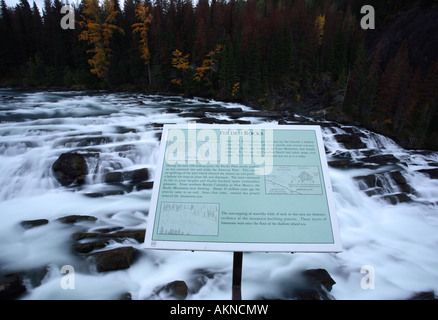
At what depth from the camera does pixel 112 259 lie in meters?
3.96

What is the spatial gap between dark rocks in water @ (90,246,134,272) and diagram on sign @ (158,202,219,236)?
2.16 metres

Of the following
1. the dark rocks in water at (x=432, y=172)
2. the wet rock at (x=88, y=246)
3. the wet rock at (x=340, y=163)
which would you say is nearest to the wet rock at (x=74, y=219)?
the wet rock at (x=88, y=246)

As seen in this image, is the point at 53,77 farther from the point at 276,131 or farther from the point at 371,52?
the point at 371,52

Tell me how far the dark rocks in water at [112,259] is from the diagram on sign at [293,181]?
2893 mm

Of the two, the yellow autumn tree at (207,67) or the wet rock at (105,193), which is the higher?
the yellow autumn tree at (207,67)

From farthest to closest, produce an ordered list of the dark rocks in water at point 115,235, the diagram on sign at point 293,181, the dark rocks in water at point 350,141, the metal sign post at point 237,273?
the dark rocks in water at point 350,141
the dark rocks in water at point 115,235
the metal sign post at point 237,273
the diagram on sign at point 293,181

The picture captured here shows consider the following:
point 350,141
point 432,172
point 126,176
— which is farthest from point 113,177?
point 350,141

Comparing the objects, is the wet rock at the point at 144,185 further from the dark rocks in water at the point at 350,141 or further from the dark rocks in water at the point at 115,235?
the dark rocks in water at the point at 350,141

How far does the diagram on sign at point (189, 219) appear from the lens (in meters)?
2.36

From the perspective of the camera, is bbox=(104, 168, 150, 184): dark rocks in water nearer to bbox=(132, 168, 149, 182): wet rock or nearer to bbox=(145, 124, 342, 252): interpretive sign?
bbox=(132, 168, 149, 182): wet rock

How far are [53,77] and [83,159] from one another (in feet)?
104

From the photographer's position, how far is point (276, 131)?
286 centimetres

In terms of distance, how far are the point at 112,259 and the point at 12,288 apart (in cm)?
131
